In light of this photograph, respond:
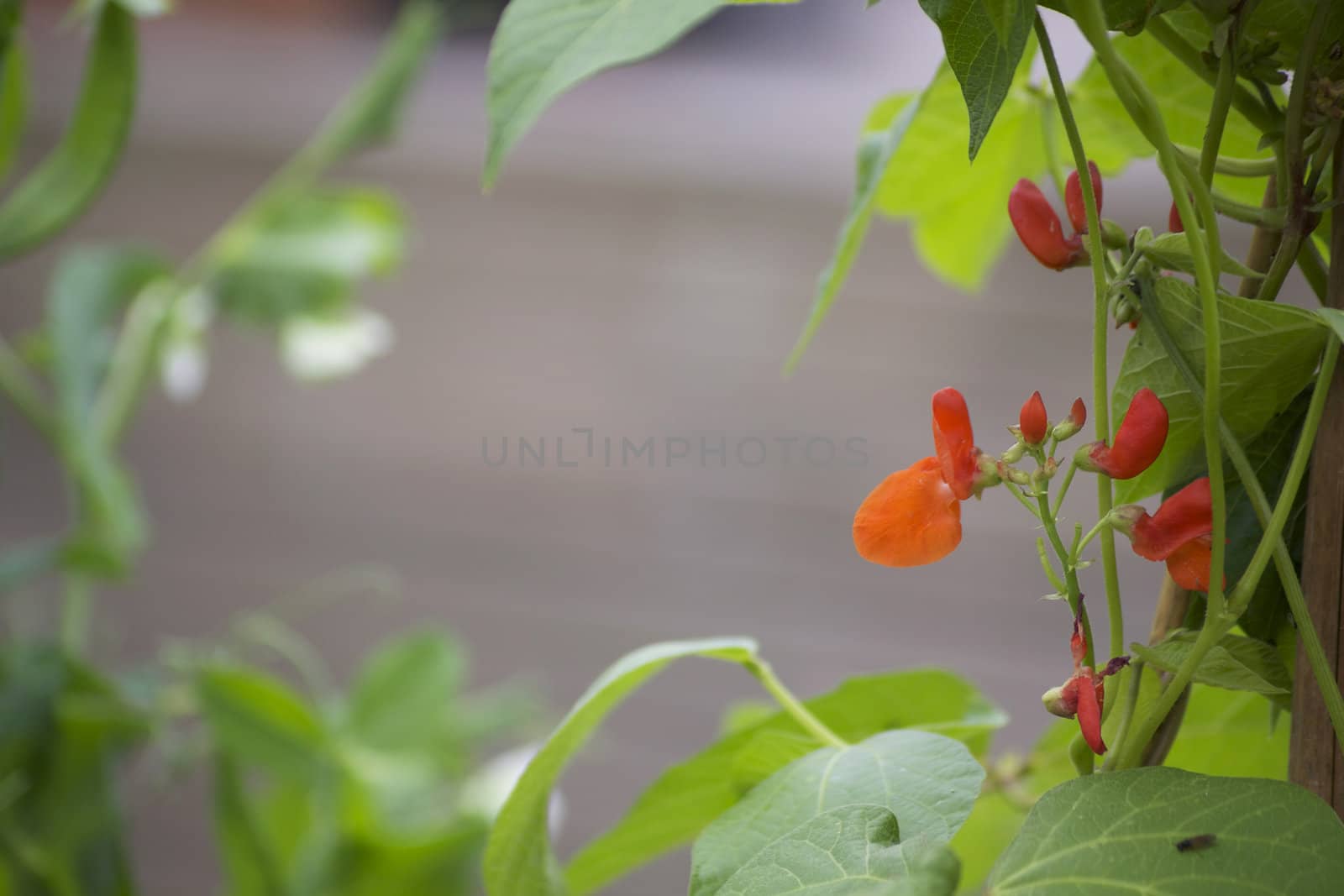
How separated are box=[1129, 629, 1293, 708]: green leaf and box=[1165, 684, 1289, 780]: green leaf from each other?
0.26 ft

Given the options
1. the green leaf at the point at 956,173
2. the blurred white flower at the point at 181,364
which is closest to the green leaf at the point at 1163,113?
the green leaf at the point at 956,173

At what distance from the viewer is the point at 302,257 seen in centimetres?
70

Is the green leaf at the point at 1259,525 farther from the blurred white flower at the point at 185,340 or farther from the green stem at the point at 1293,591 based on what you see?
the blurred white flower at the point at 185,340

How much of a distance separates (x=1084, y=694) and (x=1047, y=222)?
0.08 metres

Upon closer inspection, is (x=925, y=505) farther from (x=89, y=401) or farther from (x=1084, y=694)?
(x=89, y=401)

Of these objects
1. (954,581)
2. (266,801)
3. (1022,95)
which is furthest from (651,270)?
(1022,95)

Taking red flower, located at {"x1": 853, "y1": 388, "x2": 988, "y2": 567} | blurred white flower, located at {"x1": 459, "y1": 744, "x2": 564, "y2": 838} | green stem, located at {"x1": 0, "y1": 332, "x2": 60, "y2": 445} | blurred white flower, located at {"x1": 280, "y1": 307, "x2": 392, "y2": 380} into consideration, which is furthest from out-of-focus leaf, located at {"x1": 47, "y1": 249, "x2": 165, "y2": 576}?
red flower, located at {"x1": 853, "y1": 388, "x2": 988, "y2": 567}

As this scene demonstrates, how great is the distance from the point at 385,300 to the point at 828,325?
58 cm

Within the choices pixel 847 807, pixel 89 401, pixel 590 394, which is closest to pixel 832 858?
pixel 847 807

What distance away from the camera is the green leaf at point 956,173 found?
299 millimetres

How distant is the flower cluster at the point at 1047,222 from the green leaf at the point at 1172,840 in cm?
9

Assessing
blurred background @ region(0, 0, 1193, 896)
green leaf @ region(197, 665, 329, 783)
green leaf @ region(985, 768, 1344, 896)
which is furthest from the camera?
blurred background @ region(0, 0, 1193, 896)

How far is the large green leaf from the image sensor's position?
0.18 meters

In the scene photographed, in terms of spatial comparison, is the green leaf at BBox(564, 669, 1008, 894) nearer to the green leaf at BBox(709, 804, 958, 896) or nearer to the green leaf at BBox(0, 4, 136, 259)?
the green leaf at BBox(709, 804, 958, 896)
